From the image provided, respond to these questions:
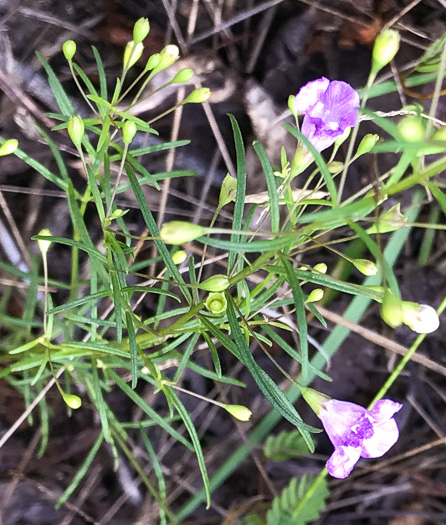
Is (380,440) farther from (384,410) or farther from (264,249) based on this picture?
(264,249)

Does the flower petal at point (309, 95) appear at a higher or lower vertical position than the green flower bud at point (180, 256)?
higher

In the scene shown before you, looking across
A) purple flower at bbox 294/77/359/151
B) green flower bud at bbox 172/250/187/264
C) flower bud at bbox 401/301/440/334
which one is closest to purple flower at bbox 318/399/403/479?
flower bud at bbox 401/301/440/334

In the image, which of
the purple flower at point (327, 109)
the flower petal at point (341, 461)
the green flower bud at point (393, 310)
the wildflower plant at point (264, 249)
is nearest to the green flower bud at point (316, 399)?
the wildflower plant at point (264, 249)

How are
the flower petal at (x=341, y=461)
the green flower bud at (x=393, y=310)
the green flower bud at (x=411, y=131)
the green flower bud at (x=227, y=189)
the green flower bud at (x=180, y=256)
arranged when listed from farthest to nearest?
the green flower bud at (x=180, y=256) → the green flower bud at (x=227, y=189) → the flower petal at (x=341, y=461) → the green flower bud at (x=393, y=310) → the green flower bud at (x=411, y=131)

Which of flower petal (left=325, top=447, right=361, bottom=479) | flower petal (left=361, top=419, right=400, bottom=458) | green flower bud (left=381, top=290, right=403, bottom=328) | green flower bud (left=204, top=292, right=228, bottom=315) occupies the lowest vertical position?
flower petal (left=361, top=419, right=400, bottom=458)

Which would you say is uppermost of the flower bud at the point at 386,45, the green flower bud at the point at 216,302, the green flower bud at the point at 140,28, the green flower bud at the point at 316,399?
the green flower bud at the point at 140,28

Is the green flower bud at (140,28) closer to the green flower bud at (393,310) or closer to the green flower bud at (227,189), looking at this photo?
the green flower bud at (227,189)

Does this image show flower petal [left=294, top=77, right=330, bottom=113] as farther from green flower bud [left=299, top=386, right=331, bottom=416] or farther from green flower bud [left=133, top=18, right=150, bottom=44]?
green flower bud [left=299, top=386, right=331, bottom=416]
